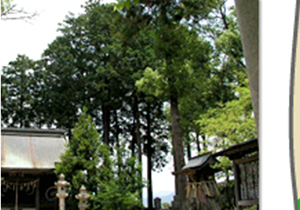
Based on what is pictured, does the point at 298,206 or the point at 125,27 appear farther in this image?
the point at 125,27

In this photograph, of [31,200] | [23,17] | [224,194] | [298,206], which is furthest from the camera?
[31,200]

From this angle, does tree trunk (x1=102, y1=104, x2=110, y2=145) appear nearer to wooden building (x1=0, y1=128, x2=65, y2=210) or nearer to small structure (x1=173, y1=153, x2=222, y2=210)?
wooden building (x1=0, y1=128, x2=65, y2=210)

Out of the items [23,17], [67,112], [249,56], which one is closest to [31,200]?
[67,112]

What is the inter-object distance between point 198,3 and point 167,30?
1.51 meters

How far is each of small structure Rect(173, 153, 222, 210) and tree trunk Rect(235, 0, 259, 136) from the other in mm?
9873

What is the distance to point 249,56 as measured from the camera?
129 cm

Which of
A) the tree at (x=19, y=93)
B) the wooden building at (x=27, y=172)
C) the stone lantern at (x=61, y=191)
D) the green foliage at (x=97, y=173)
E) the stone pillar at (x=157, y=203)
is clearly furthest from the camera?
the tree at (x=19, y=93)

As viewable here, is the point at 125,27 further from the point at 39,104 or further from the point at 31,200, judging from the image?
the point at 39,104

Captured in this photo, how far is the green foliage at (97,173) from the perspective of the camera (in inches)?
502

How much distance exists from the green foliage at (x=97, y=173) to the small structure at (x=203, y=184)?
214 cm

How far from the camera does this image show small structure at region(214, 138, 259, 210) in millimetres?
7672

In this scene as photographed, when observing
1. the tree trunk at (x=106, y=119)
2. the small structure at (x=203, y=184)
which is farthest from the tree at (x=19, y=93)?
the small structure at (x=203, y=184)

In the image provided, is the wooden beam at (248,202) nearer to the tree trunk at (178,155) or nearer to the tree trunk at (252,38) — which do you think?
the tree trunk at (178,155)

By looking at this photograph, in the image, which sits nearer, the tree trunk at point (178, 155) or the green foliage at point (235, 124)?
the green foliage at point (235, 124)
